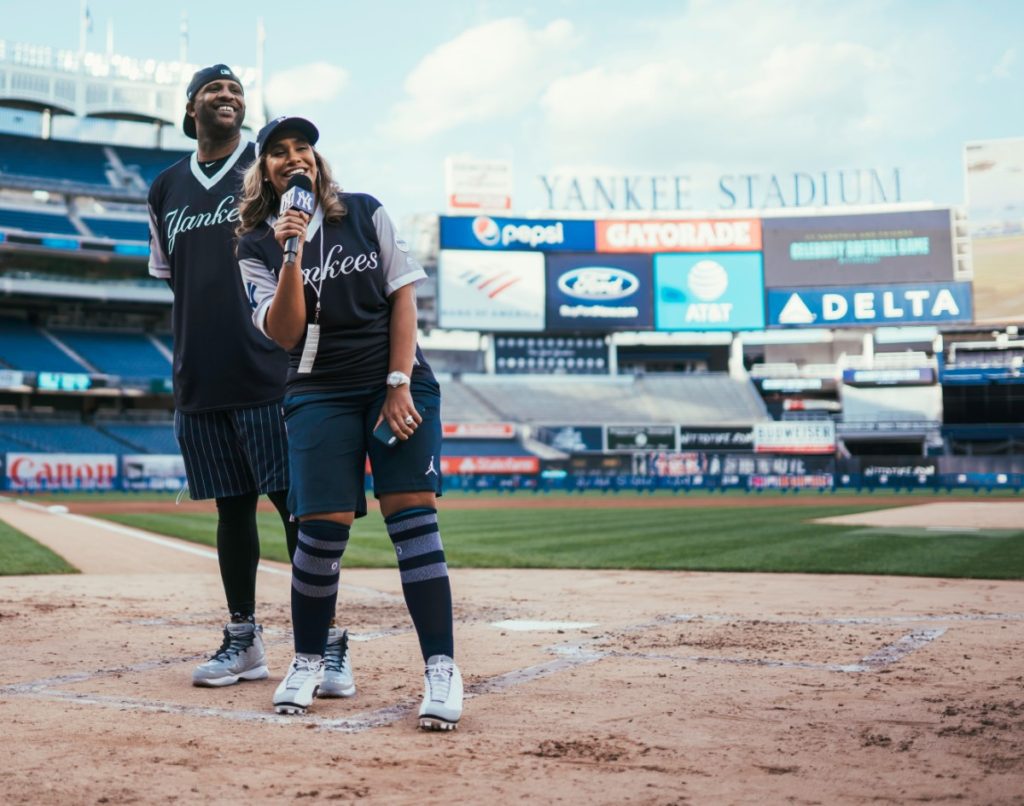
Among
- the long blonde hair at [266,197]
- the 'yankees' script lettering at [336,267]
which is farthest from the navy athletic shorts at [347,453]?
the long blonde hair at [266,197]

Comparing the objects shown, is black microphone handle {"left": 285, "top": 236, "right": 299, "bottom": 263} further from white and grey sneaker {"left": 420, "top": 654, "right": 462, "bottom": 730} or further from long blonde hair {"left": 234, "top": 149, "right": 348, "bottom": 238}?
white and grey sneaker {"left": 420, "top": 654, "right": 462, "bottom": 730}

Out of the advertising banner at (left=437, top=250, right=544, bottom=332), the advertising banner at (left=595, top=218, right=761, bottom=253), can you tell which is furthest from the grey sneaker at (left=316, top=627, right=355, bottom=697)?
the advertising banner at (left=595, top=218, right=761, bottom=253)

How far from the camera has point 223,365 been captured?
3.65 metres

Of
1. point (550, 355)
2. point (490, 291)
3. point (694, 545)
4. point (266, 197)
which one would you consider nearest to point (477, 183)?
point (490, 291)

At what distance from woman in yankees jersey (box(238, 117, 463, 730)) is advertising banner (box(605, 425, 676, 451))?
35.9 metres

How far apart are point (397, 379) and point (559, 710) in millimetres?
1112

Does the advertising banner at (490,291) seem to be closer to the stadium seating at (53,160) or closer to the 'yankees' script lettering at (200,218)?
the stadium seating at (53,160)

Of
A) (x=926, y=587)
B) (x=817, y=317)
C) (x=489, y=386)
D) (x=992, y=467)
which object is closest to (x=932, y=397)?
(x=817, y=317)

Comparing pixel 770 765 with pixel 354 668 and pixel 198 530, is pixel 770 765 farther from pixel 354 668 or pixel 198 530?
pixel 198 530

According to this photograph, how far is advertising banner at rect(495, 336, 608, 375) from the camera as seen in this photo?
45781 millimetres

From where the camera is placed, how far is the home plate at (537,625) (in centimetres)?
484

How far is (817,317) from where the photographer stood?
1732 inches

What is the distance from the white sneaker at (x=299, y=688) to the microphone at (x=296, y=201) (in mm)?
1244

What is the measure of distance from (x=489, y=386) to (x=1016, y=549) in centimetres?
3599
